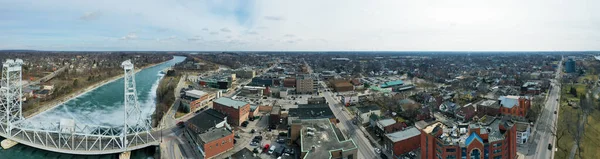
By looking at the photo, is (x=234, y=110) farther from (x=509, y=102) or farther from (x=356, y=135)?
(x=509, y=102)

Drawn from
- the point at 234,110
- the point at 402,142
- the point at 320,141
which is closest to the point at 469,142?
the point at 402,142

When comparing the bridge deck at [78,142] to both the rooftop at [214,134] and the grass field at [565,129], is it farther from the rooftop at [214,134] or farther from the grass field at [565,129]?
the grass field at [565,129]

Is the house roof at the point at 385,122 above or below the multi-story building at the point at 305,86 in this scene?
below

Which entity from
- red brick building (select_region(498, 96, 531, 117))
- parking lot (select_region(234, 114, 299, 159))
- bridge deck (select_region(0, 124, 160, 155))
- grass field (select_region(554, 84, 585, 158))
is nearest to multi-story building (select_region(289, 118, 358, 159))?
parking lot (select_region(234, 114, 299, 159))

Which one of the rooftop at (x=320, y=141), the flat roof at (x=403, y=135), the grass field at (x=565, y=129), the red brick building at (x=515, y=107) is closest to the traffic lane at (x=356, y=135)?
the flat roof at (x=403, y=135)

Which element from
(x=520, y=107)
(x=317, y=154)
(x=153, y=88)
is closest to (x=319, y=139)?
(x=317, y=154)

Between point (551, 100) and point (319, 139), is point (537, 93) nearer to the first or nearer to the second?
point (551, 100)

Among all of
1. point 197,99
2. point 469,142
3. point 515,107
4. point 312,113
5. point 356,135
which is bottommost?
point 356,135
